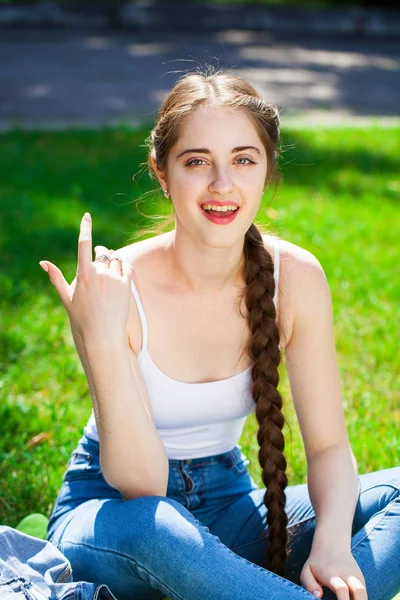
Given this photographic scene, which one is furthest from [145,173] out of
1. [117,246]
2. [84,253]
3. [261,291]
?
[84,253]

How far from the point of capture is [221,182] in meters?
2.25

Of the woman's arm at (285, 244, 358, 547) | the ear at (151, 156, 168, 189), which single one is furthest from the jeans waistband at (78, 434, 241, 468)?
the ear at (151, 156, 168, 189)

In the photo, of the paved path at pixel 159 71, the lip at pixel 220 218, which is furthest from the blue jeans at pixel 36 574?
the paved path at pixel 159 71

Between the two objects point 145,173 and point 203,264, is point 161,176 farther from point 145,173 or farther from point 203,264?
point 145,173

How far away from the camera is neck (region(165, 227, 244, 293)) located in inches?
95.5

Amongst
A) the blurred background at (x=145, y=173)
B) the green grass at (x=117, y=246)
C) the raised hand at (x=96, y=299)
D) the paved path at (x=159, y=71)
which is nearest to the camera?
the raised hand at (x=96, y=299)

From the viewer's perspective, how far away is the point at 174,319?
2.48 metres

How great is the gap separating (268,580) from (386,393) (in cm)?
180

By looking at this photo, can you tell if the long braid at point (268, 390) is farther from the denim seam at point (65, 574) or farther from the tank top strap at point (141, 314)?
the denim seam at point (65, 574)

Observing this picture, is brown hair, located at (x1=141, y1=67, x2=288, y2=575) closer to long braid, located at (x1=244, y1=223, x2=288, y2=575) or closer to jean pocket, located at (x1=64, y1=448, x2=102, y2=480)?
long braid, located at (x1=244, y1=223, x2=288, y2=575)

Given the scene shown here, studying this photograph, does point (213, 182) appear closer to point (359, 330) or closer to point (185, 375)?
point (185, 375)

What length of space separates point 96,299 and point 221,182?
44 cm

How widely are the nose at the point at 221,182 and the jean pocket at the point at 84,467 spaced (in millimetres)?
830

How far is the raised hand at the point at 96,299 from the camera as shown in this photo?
213 cm
